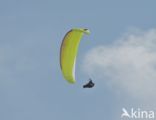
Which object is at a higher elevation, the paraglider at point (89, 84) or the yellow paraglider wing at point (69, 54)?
the yellow paraglider wing at point (69, 54)

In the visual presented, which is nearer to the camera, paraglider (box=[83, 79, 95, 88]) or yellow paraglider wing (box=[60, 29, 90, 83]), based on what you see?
yellow paraglider wing (box=[60, 29, 90, 83])

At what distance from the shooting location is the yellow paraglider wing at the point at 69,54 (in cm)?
6019

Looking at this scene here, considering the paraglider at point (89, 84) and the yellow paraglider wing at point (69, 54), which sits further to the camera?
the paraglider at point (89, 84)

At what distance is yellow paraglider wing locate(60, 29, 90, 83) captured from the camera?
60.2 meters

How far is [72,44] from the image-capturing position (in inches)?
2386

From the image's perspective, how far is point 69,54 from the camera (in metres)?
60.7

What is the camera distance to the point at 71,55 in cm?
6081

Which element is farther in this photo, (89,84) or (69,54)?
(89,84)

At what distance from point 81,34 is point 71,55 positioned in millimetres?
1930

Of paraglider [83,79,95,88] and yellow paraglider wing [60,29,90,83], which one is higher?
yellow paraglider wing [60,29,90,83]

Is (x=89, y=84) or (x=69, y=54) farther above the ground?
(x=69, y=54)

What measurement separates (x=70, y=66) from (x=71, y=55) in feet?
3.10

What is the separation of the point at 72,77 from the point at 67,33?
3.48 m

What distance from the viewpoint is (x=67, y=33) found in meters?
59.9
